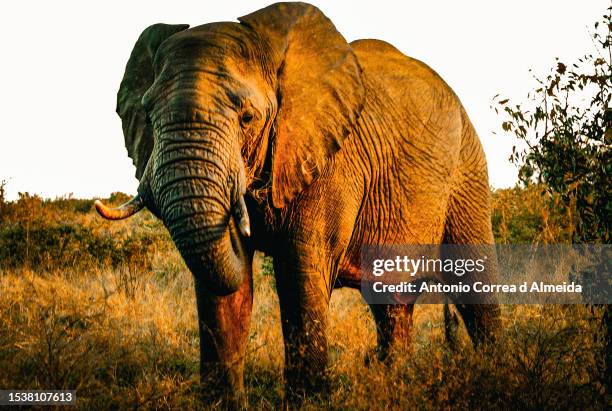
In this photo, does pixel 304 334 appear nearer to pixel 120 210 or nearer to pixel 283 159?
pixel 283 159

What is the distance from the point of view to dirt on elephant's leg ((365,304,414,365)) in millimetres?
7355

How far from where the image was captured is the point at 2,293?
29.1ft

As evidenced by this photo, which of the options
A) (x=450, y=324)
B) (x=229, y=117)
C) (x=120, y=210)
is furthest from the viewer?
(x=450, y=324)

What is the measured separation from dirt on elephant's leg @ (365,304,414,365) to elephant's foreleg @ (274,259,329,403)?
1831mm

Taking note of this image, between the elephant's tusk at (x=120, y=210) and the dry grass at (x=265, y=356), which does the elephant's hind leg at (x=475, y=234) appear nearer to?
the dry grass at (x=265, y=356)

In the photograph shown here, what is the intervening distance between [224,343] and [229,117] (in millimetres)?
1734

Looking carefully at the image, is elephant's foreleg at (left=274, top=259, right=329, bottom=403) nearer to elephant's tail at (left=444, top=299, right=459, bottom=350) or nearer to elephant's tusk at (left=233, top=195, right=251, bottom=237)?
elephant's tusk at (left=233, top=195, right=251, bottom=237)

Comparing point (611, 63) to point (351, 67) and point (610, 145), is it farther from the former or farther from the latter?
point (351, 67)

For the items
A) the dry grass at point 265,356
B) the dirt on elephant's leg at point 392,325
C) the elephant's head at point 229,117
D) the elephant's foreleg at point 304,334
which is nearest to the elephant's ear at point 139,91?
the elephant's head at point 229,117

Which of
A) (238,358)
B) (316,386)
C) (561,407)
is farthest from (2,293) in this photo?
(561,407)

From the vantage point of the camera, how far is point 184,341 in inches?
300

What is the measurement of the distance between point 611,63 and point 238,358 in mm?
3140

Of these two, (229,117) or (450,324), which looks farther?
(450,324)

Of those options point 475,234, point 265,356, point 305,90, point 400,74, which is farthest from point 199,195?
point 475,234
